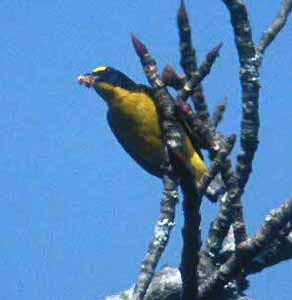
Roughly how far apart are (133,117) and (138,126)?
14cm

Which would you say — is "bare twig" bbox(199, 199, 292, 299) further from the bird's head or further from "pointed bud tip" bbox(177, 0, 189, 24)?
the bird's head

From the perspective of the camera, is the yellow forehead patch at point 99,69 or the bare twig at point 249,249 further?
the yellow forehead patch at point 99,69

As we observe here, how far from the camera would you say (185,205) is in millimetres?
2377

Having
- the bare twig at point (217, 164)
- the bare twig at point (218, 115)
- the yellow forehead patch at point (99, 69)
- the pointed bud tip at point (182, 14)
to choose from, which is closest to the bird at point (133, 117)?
the yellow forehead patch at point (99, 69)

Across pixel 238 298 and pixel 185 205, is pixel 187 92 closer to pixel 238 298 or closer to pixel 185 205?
Answer: pixel 185 205

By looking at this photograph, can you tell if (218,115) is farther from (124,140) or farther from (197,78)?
(124,140)

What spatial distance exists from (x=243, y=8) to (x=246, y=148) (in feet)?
1.97

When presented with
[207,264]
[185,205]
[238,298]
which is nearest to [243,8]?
[185,205]

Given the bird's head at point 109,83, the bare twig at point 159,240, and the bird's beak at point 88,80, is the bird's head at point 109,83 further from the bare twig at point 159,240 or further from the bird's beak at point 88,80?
the bare twig at point 159,240

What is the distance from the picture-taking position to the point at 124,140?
5191 millimetres

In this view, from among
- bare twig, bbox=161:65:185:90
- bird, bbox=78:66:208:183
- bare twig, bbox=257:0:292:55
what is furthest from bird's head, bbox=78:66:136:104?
bare twig, bbox=161:65:185:90

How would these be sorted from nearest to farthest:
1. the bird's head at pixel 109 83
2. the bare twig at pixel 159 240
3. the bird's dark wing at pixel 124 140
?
the bare twig at pixel 159 240 → the bird's dark wing at pixel 124 140 → the bird's head at pixel 109 83

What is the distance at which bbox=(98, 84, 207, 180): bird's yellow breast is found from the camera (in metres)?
4.79

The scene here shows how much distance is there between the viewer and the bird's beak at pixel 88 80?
16.3 feet
